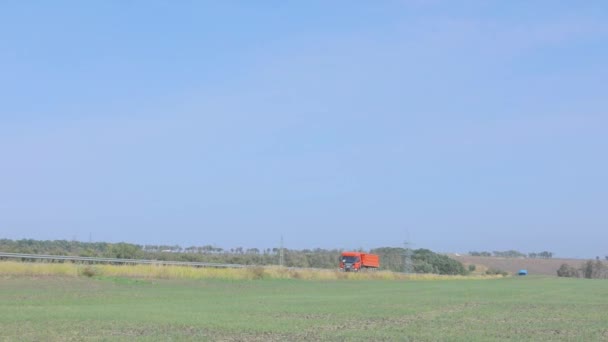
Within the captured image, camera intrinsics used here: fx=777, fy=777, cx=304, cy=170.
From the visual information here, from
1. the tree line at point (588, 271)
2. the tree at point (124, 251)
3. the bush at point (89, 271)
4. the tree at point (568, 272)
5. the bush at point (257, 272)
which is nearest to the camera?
the bush at point (89, 271)

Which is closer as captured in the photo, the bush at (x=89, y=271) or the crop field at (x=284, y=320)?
the crop field at (x=284, y=320)

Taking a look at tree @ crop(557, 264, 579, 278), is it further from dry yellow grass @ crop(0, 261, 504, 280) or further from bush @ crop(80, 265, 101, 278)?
bush @ crop(80, 265, 101, 278)

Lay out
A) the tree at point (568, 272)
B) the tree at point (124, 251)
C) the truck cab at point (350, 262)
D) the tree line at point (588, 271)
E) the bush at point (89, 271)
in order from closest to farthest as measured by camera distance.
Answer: the bush at point (89, 271), the tree at point (124, 251), the truck cab at point (350, 262), the tree line at point (588, 271), the tree at point (568, 272)

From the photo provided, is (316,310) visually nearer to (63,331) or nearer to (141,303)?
(141,303)

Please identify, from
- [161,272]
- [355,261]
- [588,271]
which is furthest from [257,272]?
[588,271]

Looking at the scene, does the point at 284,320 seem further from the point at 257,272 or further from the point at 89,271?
the point at 257,272

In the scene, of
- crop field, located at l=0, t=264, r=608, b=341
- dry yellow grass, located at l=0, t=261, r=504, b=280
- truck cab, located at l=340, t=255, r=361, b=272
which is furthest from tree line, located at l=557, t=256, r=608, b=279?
crop field, located at l=0, t=264, r=608, b=341

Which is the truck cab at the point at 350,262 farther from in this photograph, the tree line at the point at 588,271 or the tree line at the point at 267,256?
the tree line at the point at 588,271

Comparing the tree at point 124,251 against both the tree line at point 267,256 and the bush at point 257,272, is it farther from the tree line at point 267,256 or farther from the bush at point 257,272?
the bush at point 257,272

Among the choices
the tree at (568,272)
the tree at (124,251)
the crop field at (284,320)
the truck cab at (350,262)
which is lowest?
the crop field at (284,320)

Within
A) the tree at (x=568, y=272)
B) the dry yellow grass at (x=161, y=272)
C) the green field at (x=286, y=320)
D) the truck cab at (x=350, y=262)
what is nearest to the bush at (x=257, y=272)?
the dry yellow grass at (x=161, y=272)

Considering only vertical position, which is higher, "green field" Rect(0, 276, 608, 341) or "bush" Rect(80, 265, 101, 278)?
"bush" Rect(80, 265, 101, 278)

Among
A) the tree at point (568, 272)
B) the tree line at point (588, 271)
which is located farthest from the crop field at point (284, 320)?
the tree at point (568, 272)

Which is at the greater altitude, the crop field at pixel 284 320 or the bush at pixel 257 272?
the bush at pixel 257 272
